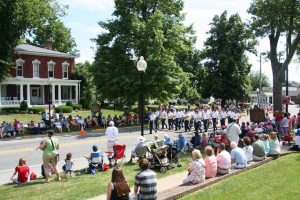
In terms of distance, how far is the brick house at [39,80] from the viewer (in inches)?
1927

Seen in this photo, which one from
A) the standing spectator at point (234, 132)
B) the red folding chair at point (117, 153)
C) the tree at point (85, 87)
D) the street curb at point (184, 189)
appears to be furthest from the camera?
the tree at point (85, 87)

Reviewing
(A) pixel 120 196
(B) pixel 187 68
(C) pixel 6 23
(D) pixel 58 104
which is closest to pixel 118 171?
(A) pixel 120 196

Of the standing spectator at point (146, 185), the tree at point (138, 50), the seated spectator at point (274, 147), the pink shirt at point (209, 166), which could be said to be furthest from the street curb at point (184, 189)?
the tree at point (138, 50)

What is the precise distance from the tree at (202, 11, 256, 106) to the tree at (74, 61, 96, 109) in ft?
54.0

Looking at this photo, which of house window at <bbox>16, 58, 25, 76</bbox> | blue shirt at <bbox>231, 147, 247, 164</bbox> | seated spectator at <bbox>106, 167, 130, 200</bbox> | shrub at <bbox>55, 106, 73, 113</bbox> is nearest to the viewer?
seated spectator at <bbox>106, 167, 130, 200</bbox>

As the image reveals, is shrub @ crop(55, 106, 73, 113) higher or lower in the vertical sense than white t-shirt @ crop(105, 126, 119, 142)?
higher

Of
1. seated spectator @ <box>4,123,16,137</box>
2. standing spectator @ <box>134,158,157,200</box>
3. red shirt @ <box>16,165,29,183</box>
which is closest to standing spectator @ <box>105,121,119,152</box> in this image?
red shirt @ <box>16,165,29,183</box>

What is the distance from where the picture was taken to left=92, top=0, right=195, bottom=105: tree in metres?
34.7

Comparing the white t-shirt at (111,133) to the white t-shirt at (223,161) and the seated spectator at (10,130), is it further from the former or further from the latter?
the seated spectator at (10,130)

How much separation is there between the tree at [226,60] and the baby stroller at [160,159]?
4152 cm

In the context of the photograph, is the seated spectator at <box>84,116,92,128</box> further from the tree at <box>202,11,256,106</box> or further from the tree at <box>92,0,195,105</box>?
the tree at <box>202,11,256,106</box>

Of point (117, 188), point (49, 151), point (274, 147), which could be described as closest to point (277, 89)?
point (274, 147)

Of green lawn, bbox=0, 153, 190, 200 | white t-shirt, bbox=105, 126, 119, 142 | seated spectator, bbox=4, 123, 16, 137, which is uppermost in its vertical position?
white t-shirt, bbox=105, 126, 119, 142

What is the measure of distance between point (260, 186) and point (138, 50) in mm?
26335
